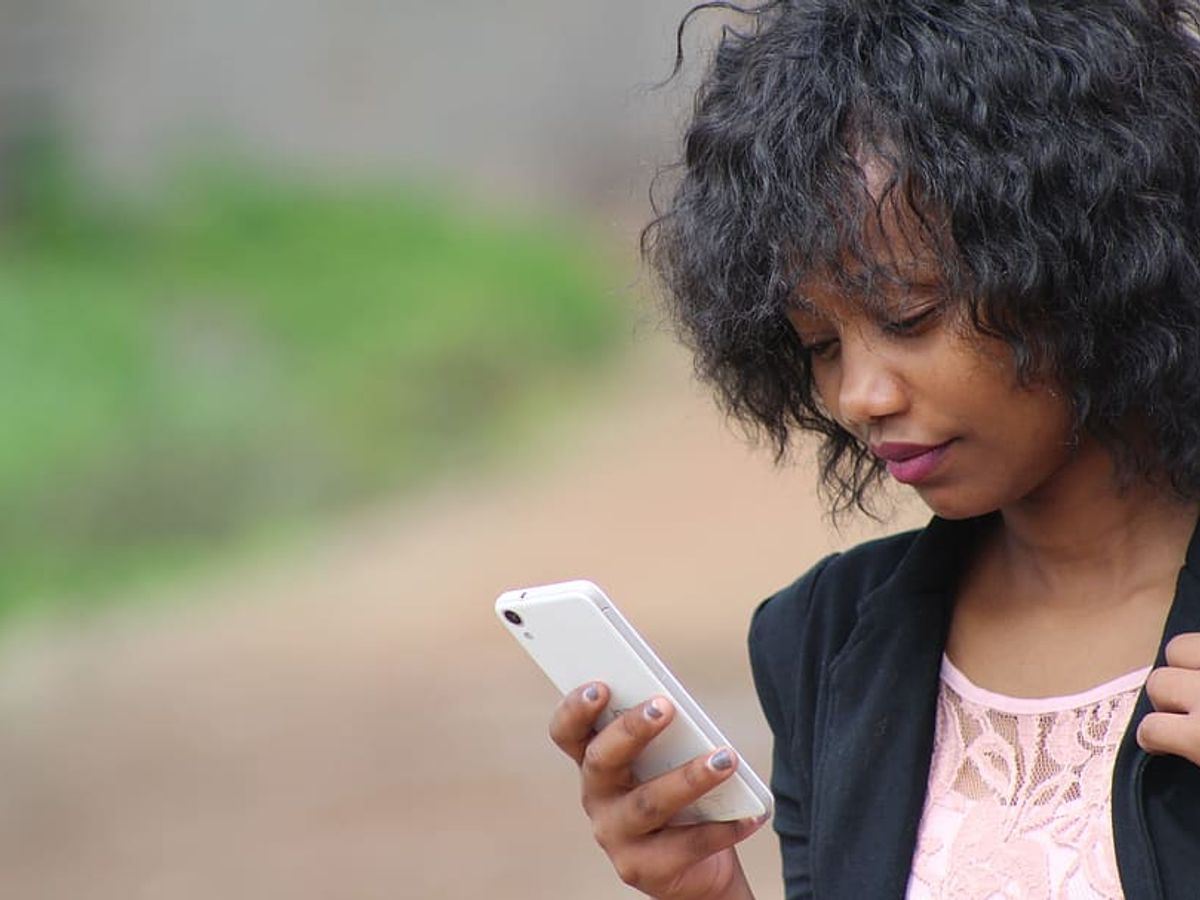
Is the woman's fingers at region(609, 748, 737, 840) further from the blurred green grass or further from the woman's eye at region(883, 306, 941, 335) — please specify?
the blurred green grass

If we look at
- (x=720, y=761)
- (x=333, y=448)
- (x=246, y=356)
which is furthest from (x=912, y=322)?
(x=246, y=356)

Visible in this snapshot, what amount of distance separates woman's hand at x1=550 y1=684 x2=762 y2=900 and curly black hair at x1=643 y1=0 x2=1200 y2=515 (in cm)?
37

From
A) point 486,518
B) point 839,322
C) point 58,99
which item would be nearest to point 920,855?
point 839,322

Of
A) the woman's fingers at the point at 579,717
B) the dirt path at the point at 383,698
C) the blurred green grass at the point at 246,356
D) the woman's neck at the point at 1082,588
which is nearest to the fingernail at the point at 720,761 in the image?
the woman's fingers at the point at 579,717

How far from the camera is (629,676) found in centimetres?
186

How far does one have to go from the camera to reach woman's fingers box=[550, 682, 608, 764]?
5.98ft

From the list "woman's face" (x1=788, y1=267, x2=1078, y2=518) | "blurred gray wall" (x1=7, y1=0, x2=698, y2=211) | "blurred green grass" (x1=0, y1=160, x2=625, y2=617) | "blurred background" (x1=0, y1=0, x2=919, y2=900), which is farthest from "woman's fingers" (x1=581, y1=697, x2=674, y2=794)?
"blurred gray wall" (x1=7, y1=0, x2=698, y2=211)

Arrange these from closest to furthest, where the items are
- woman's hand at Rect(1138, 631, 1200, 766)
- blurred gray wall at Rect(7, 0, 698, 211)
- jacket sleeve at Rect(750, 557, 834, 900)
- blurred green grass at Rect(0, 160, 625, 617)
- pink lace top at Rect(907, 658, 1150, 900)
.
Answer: woman's hand at Rect(1138, 631, 1200, 766) → pink lace top at Rect(907, 658, 1150, 900) → jacket sleeve at Rect(750, 557, 834, 900) → blurred green grass at Rect(0, 160, 625, 617) → blurred gray wall at Rect(7, 0, 698, 211)

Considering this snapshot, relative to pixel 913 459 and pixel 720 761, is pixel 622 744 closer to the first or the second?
pixel 720 761

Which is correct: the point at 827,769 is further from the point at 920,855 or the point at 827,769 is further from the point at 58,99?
the point at 58,99

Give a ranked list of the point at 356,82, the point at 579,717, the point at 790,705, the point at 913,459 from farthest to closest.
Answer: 1. the point at 356,82
2. the point at 790,705
3. the point at 579,717
4. the point at 913,459

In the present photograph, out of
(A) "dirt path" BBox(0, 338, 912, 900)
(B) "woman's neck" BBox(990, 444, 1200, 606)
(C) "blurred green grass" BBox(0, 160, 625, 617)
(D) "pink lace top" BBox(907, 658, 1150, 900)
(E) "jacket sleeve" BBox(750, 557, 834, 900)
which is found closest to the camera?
(D) "pink lace top" BBox(907, 658, 1150, 900)

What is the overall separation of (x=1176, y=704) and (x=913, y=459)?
0.94 feet

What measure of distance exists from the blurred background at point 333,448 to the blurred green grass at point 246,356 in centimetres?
2
